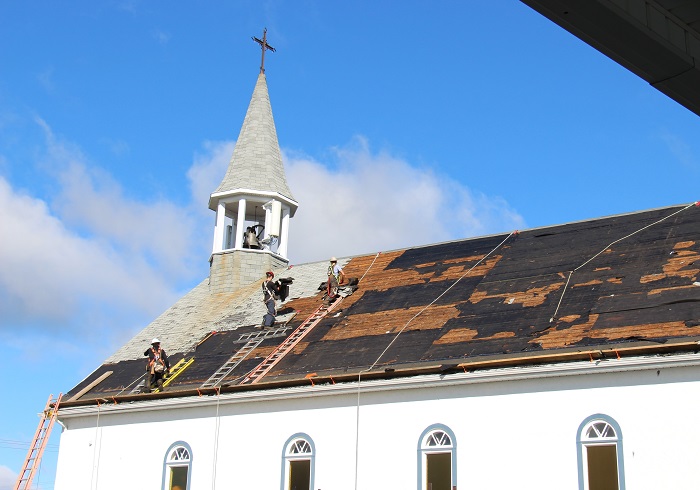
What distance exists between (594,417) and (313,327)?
29.5 feet

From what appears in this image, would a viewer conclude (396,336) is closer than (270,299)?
Yes

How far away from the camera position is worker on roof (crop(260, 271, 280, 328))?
26.8 m

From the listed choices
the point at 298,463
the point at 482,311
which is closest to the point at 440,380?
the point at 482,311

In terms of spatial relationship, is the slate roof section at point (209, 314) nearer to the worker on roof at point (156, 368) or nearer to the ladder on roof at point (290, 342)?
the ladder on roof at point (290, 342)

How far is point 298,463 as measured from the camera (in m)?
22.0

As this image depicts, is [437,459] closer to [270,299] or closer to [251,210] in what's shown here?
[270,299]

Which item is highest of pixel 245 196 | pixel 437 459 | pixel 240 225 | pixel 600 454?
pixel 245 196

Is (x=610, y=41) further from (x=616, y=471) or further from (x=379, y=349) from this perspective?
(x=379, y=349)

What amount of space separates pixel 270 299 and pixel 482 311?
6990mm

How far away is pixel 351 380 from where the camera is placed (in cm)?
2164

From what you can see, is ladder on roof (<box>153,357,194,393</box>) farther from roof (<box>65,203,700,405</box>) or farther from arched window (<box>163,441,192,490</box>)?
arched window (<box>163,441,192,490</box>)

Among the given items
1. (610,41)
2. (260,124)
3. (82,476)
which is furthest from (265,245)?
(610,41)

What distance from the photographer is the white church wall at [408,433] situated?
17812 millimetres

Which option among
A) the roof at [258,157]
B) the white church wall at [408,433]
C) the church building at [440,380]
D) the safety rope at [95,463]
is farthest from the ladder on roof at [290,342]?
the roof at [258,157]
